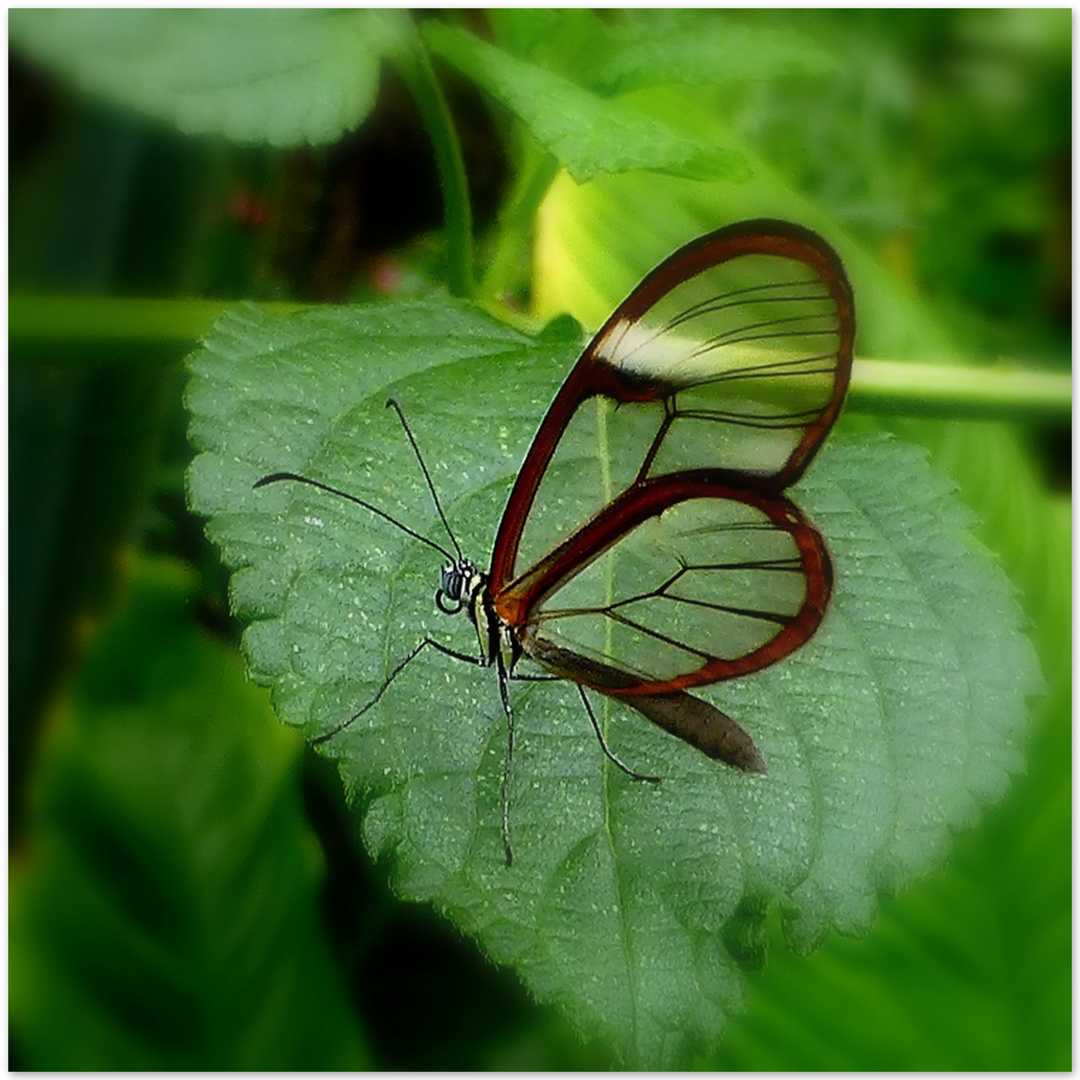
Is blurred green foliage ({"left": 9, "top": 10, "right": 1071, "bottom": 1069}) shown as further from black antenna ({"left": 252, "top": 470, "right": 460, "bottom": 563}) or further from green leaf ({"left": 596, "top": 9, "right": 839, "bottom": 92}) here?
black antenna ({"left": 252, "top": 470, "right": 460, "bottom": 563})

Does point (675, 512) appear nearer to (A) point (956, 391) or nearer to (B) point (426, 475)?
(B) point (426, 475)

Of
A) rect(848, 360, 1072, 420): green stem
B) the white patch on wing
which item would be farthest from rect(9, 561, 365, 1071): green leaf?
rect(848, 360, 1072, 420): green stem

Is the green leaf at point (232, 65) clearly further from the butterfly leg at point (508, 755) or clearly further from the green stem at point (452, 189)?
the butterfly leg at point (508, 755)

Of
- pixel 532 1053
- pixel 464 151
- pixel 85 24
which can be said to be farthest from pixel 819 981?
pixel 85 24

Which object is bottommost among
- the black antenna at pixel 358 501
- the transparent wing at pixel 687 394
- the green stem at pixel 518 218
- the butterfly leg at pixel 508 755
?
the butterfly leg at pixel 508 755

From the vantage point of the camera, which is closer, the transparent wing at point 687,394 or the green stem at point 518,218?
the transparent wing at point 687,394

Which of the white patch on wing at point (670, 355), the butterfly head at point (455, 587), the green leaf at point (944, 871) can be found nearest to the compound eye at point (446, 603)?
the butterfly head at point (455, 587)

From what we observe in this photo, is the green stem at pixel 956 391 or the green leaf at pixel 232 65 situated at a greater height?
the green leaf at pixel 232 65

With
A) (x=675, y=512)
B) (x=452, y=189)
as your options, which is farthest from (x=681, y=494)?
(x=452, y=189)
